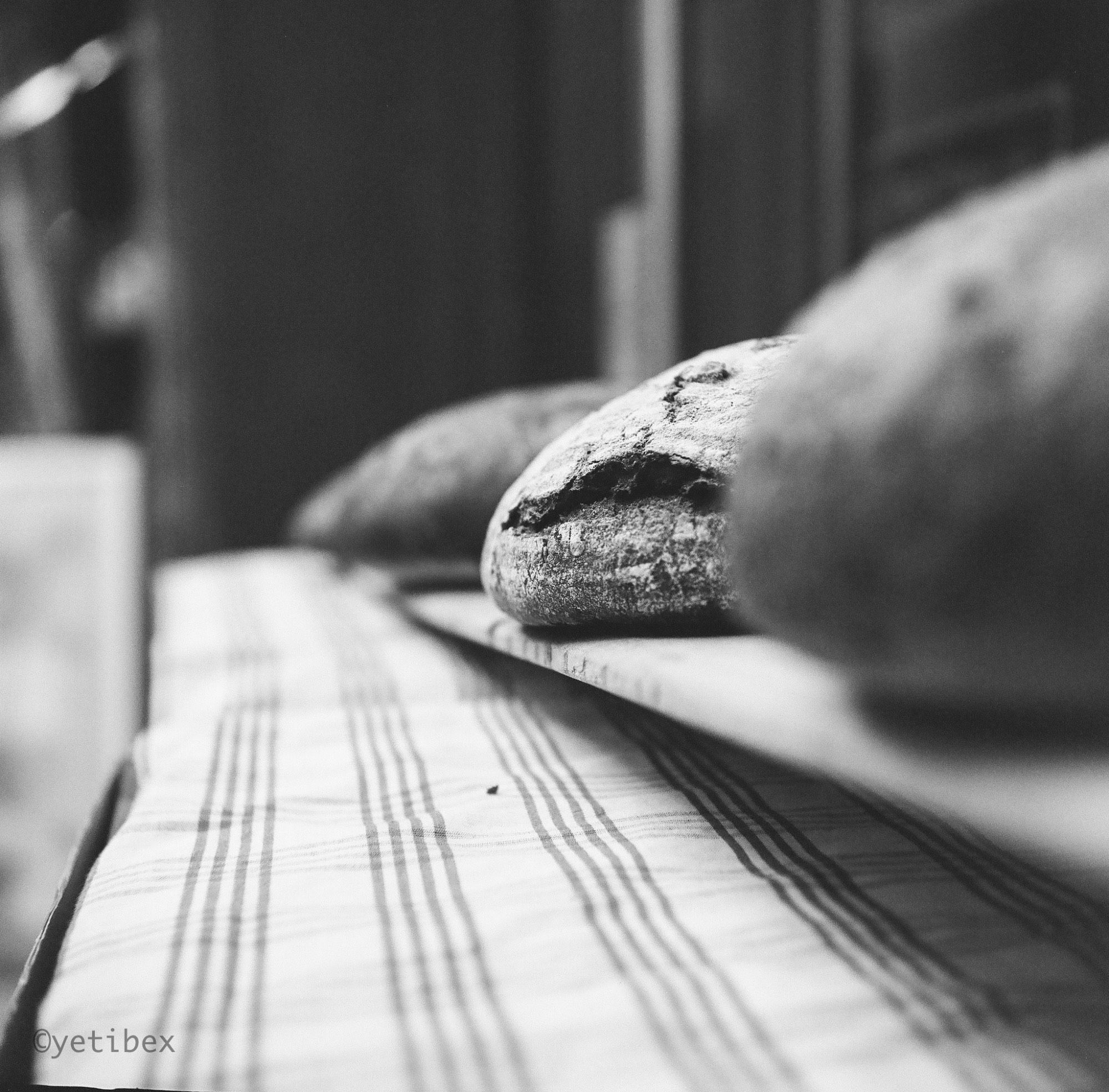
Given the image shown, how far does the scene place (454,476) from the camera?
1074 mm

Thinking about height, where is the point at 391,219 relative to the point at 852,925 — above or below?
above

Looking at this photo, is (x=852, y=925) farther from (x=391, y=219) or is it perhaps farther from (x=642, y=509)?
(x=391, y=219)

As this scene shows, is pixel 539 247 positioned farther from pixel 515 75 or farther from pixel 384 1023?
pixel 384 1023

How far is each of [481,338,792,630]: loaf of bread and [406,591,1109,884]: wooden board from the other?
0.24 feet

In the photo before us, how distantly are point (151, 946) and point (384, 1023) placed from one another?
12cm

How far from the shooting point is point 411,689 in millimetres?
915

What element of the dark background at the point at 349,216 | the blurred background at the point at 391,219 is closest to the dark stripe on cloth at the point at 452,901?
the blurred background at the point at 391,219

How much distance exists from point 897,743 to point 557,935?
0.16m

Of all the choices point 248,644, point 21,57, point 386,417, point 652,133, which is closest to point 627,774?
point 248,644

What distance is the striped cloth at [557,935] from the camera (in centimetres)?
35

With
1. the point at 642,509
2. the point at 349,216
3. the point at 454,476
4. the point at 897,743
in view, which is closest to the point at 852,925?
the point at 897,743

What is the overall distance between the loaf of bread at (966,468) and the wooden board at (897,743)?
0.06 ft

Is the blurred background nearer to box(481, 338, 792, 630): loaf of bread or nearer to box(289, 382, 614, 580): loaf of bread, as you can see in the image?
box(289, 382, 614, 580): loaf of bread

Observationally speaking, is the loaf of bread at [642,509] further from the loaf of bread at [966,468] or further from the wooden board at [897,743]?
the loaf of bread at [966,468]
